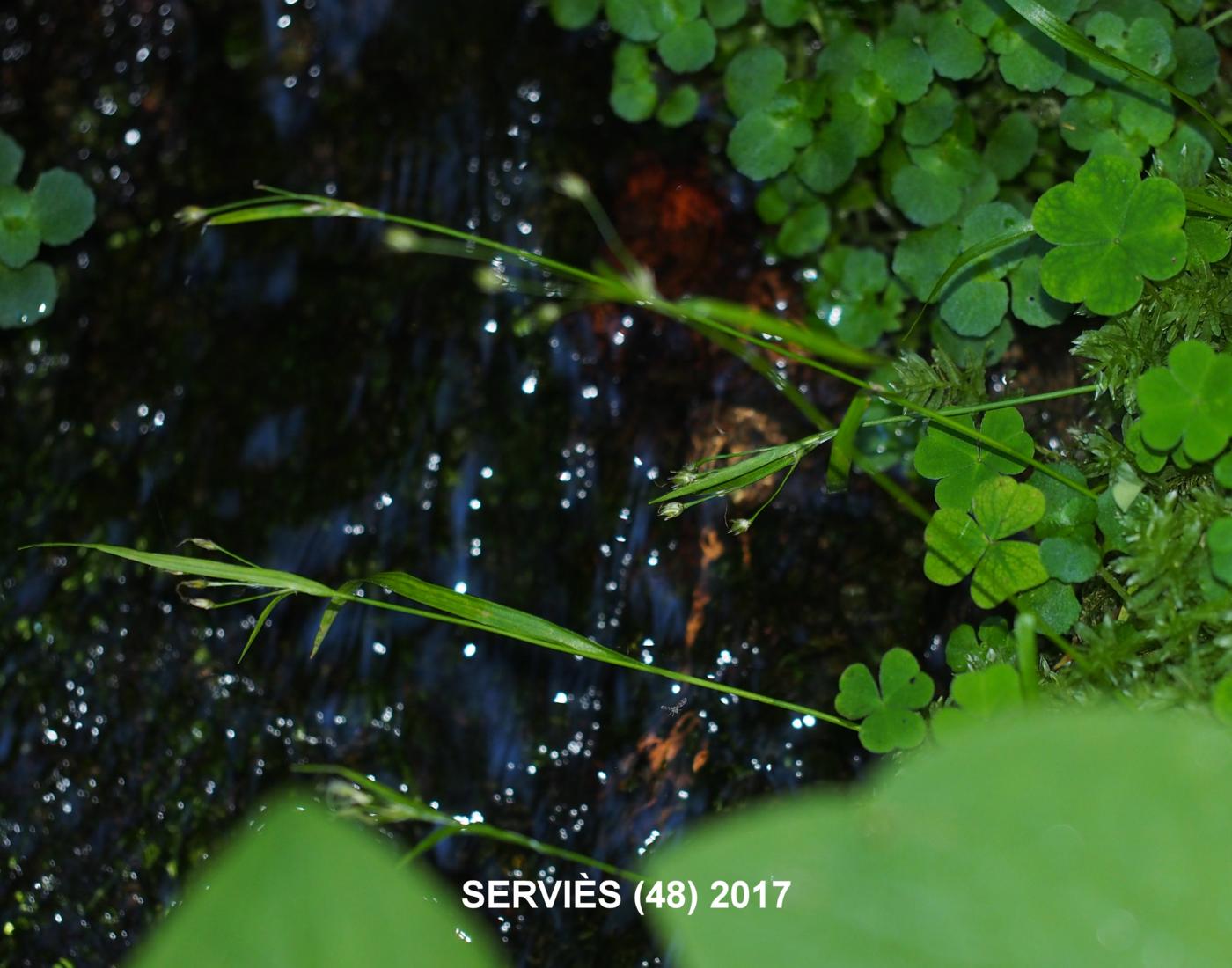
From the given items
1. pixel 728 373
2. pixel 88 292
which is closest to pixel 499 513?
pixel 728 373

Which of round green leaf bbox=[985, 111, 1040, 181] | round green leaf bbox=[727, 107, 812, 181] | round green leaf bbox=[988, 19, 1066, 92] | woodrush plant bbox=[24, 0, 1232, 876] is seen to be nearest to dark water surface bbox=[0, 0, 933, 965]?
woodrush plant bbox=[24, 0, 1232, 876]

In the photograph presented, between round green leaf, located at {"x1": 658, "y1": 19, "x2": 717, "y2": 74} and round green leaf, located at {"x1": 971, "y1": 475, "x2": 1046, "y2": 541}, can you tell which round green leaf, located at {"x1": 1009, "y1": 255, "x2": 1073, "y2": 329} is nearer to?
round green leaf, located at {"x1": 971, "y1": 475, "x2": 1046, "y2": 541}

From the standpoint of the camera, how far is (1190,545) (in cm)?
152

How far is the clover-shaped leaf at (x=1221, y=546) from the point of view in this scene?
1436 mm

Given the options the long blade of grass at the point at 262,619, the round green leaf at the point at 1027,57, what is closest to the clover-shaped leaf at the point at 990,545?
the round green leaf at the point at 1027,57

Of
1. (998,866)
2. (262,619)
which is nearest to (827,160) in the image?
(262,619)

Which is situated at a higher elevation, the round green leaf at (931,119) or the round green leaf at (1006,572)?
the round green leaf at (931,119)

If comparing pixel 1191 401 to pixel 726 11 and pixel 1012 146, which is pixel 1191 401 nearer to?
pixel 1012 146

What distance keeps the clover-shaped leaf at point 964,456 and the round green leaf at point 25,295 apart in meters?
2.04

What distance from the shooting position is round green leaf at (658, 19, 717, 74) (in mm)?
2219

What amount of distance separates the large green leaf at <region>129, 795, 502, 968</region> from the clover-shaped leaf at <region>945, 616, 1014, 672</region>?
117 cm

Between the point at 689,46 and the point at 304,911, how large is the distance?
6.67ft

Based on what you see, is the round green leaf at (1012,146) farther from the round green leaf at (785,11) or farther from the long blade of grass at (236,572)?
the long blade of grass at (236,572)

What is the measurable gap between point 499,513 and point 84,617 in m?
0.93
